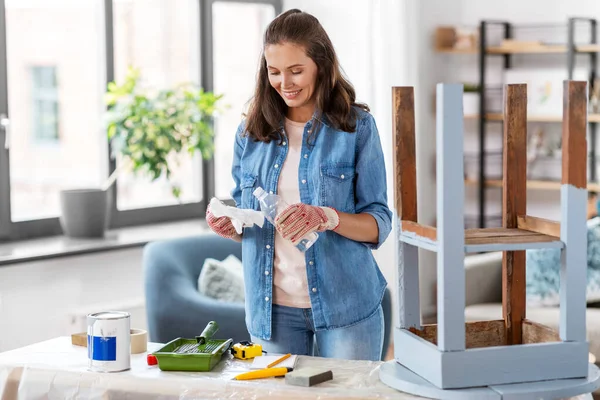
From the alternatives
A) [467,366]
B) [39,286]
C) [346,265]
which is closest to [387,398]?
[467,366]

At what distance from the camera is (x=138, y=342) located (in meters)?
2.00

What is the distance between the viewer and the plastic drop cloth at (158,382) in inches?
68.6

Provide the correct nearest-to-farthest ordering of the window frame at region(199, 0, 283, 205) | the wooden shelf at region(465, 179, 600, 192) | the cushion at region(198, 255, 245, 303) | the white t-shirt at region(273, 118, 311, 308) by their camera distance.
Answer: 1. the white t-shirt at region(273, 118, 311, 308)
2. the cushion at region(198, 255, 245, 303)
3. the window frame at region(199, 0, 283, 205)
4. the wooden shelf at region(465, 179, 600, 192)

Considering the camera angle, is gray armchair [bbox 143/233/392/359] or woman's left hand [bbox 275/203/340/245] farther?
Answer: gray armchair [bbox 143/233/392/359]

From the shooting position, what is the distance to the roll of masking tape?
2.00 metres

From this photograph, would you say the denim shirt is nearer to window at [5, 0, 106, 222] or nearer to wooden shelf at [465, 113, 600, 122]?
window at [5, 0, 106, 222]

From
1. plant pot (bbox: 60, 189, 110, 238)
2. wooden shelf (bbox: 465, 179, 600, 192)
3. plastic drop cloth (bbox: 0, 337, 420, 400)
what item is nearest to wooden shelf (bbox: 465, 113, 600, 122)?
wooden shelf (bbox: 465, 179, 600, 192)

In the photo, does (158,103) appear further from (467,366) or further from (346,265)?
(467,366)

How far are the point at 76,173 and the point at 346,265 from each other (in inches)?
97.8

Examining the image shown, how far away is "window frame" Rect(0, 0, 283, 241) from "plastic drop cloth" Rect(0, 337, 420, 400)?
6.52 ft

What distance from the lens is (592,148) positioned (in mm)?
4898

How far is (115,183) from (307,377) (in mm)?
2760

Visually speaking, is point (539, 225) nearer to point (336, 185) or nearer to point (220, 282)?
point (336, 185)

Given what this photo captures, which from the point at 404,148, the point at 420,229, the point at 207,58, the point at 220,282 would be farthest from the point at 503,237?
the point at 207,58
